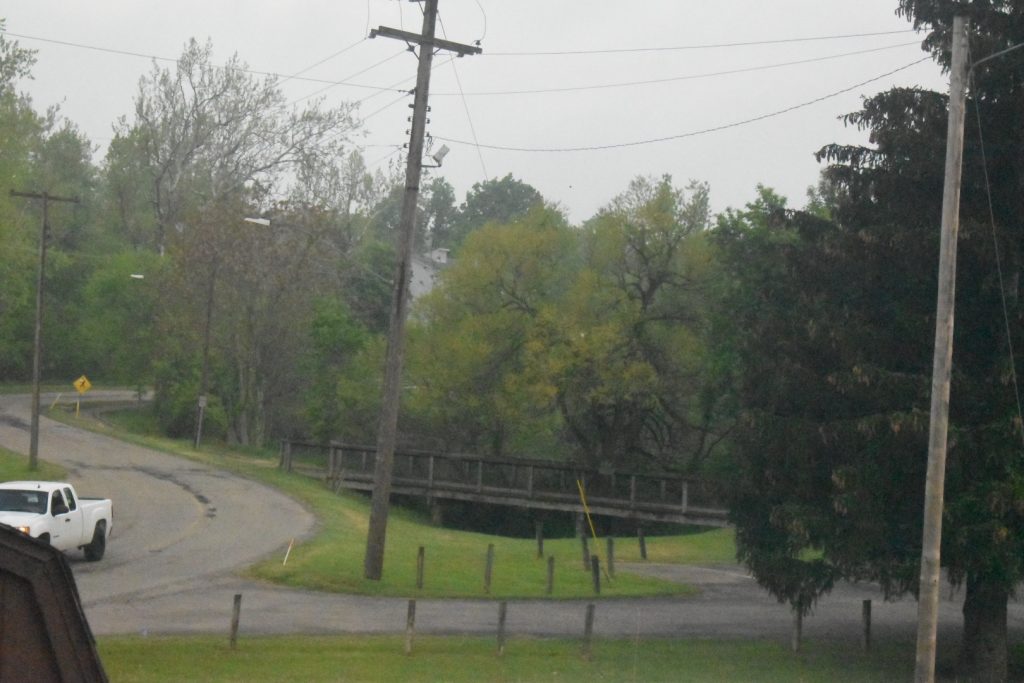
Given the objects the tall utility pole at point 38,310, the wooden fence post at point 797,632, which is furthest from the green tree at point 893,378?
the tall utility pole at point 38,310

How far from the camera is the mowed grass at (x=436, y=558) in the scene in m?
25.1

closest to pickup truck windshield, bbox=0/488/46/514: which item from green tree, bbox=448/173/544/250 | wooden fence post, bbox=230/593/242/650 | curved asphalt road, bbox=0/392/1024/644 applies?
curved asphalt road, bbox=0/392/1024/644

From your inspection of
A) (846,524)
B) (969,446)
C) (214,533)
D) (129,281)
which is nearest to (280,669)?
(846,524)

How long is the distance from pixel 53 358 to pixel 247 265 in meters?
30.0

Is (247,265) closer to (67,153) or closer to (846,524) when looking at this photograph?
(846,524)

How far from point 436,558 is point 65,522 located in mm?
8922

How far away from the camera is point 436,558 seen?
2928 centimetres

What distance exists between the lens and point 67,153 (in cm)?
9200

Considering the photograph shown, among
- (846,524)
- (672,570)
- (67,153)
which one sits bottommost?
(672,570)

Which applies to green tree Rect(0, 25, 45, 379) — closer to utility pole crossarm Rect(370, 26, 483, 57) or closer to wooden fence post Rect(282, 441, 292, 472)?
wooden fence post Rect(282, 441, 292, 472)

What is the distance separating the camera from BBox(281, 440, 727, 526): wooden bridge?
40.3 meters

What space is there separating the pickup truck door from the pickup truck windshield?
0.67 ft

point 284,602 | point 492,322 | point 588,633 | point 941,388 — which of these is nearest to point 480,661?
point 588,633

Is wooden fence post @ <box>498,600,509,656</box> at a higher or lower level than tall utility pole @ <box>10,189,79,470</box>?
lower
